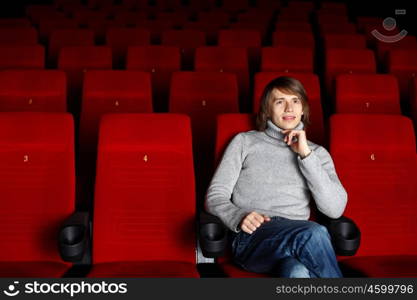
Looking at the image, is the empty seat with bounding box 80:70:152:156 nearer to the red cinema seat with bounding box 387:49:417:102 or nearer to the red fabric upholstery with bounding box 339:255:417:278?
the red fabric upholstery with bounding box 339:255:417:278

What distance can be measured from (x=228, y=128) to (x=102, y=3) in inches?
77.1

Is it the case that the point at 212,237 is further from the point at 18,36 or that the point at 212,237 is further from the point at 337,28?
the point at 337,28

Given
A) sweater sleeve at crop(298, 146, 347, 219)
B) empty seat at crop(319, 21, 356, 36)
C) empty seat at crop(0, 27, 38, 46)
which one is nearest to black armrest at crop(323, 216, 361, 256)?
sweater sleeve at crop(298, 146, 347, 219)

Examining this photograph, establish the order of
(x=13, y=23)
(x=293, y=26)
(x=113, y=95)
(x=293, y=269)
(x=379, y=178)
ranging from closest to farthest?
(x=293, y=269), (x=379, y=178), (x=113, y=95), (x=13, y=23), (x=293, y=26)

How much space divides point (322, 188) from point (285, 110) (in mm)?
130

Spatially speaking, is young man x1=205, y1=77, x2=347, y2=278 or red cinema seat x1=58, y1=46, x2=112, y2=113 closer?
young man x1=205, y1=77, x2=347, y2=278

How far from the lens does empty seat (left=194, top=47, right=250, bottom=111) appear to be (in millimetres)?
1386

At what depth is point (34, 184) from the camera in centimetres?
76

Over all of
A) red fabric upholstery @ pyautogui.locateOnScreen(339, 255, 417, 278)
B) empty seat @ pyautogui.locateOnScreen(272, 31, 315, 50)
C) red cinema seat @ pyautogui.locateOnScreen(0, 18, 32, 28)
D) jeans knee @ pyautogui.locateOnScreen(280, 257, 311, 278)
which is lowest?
red fabric upholstery @ pyautogui.locateOnScreen(339, 255, 417, 278)

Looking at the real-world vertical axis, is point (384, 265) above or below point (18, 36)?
below

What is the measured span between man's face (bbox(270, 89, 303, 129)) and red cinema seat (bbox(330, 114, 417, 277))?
0.09m

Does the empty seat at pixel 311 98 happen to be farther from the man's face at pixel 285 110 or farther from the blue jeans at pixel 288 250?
the blue jeans at pixel 288 250

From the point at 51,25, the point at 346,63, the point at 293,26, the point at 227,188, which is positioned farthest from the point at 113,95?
the point at 293,26

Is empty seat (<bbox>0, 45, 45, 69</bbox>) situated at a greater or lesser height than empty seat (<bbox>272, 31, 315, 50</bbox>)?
lesser
